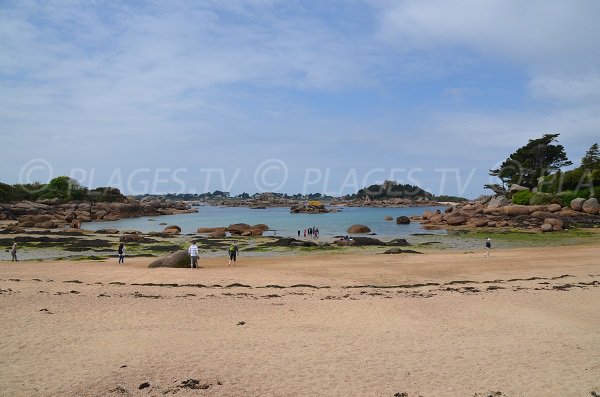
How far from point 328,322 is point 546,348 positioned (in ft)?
18.7

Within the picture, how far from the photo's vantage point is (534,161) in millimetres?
83500

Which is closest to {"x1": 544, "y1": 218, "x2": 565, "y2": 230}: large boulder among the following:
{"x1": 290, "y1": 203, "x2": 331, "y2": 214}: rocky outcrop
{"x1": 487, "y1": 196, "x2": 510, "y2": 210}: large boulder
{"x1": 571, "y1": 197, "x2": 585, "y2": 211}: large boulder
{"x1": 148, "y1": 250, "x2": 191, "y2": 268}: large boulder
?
{"x1": 571, "y1": 197, "x2": 585, "y2": 211}: large boulder

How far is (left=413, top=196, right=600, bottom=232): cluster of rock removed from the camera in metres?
53.4

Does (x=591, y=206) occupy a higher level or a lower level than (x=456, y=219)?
higher

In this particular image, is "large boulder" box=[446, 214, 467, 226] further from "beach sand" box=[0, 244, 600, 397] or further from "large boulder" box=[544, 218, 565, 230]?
"beach sand" box=[0, 244, 600, 397]

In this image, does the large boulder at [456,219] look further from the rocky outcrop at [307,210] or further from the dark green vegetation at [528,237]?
the rocky outcrop at [307,210]

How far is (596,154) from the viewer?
81.8m

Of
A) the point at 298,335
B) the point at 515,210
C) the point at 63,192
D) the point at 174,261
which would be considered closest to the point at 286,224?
the point at 515,210

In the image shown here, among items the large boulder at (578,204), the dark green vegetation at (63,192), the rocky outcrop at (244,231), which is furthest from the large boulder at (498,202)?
the dark green vegetation at (63,192)

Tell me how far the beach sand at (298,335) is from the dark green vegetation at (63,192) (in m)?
86.4

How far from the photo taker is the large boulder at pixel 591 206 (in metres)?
58.7

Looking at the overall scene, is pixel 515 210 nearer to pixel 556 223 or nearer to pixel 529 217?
pixel 529 217

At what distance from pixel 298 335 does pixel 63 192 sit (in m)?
105

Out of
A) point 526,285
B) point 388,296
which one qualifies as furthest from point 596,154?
point 388,296
